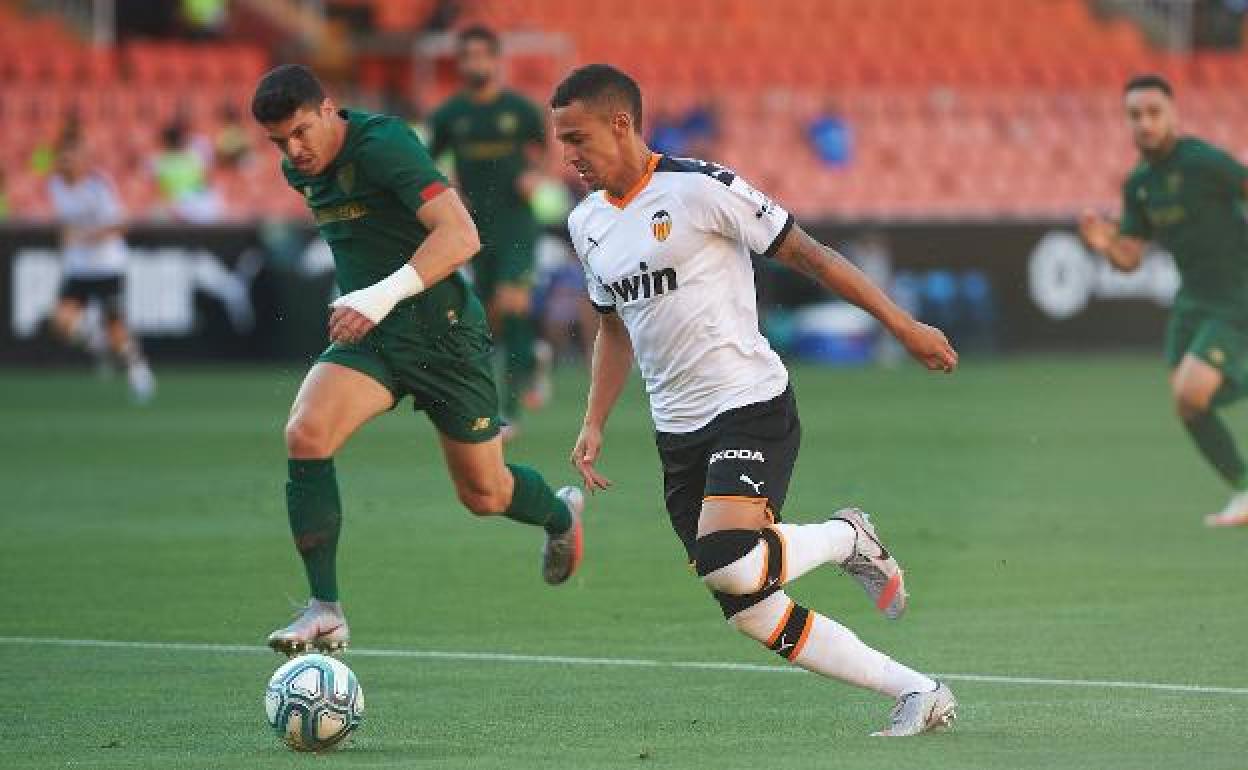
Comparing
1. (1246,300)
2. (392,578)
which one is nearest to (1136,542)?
(1246,300)

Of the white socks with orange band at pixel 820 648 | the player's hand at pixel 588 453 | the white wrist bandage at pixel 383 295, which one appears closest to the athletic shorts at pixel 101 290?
the white wrist bandage at pixel 383 295

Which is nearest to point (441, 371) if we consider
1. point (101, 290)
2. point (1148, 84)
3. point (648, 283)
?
point (648, 283)

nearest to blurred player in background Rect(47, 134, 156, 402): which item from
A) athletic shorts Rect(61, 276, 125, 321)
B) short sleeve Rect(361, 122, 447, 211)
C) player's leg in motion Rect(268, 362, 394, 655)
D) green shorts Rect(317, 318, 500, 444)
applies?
athletic shorts Rect(61, 276, 125, 321)

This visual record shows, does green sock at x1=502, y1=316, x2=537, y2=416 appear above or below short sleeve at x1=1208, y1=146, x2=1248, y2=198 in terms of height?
below

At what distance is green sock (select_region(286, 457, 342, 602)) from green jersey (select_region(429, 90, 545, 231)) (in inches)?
350

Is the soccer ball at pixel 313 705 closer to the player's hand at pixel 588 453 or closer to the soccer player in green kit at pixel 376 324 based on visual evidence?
the soccer player in green kit at pixel 376 324

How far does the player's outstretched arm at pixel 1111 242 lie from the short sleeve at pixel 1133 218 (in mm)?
106

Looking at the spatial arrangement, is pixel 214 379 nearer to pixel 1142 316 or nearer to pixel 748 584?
pixel 1142 316

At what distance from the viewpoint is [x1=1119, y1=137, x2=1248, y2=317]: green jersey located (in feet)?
43.6

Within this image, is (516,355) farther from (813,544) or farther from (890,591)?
(813,544)

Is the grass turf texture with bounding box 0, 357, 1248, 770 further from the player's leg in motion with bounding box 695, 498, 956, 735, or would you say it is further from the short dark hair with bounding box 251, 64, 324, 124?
the short dark hair with bounding box 251, 64, 324, 124

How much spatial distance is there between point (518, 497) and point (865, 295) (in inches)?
118

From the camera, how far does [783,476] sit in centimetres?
746

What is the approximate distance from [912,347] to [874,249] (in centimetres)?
2069
